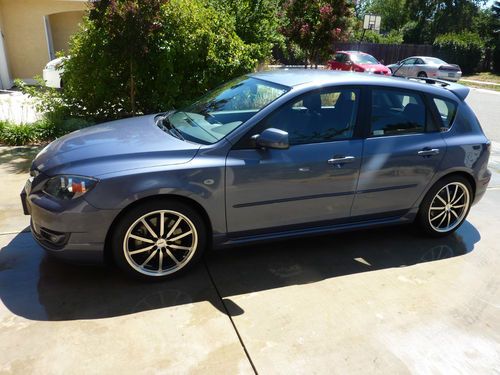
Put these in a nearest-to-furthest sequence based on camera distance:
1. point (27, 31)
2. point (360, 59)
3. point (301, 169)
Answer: point (301, 169), point (27, 31), point (360, 59)

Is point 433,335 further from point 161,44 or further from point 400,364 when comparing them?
point 161,44

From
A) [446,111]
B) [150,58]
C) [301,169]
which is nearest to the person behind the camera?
[301,169]

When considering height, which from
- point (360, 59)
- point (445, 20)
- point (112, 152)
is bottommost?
point (360, 59)

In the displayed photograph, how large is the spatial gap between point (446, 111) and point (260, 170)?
7.11 feet

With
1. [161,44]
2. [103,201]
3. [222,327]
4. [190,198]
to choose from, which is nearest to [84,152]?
[103,201]

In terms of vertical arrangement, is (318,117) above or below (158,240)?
above

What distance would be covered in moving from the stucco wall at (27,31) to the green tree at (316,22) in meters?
7.35

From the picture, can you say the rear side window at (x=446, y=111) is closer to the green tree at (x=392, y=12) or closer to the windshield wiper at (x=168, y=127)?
the windshield wiper at (x=168, y=127)

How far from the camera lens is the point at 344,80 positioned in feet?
13.5

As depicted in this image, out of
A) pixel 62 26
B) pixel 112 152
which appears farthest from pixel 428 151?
pixel 62 26

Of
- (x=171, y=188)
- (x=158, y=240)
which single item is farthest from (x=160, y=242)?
(x=171, y=188)

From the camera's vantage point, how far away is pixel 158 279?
359 centimetres

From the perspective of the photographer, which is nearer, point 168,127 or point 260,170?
point 260,170

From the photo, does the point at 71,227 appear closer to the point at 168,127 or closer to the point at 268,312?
the point at 168,127
